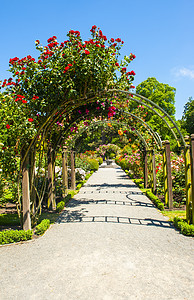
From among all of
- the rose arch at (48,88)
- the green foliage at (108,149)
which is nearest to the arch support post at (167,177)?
the rose arch at (48,88)

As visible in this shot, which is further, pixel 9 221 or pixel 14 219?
pixel 14 219

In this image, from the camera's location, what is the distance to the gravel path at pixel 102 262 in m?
2.57

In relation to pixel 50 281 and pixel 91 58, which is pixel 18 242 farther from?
pixel 91 58

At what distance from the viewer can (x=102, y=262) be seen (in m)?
3.26

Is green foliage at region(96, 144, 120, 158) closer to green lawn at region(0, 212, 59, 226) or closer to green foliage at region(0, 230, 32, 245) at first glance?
green lawn at region(0, 212, 59, 226)

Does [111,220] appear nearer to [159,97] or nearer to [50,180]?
[50,180]

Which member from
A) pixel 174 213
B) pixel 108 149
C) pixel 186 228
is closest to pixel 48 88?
pixel 186 228

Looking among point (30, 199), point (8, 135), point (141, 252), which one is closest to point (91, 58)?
point (8, 135)

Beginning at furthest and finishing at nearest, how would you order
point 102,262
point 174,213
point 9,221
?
1. point 174,213
2. point 9,221
3. point 102,262

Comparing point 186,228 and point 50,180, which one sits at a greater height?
point 50,180

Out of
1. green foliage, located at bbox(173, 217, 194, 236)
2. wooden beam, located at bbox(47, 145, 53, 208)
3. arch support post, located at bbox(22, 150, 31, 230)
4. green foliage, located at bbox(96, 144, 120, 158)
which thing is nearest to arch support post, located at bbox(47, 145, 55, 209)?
wooden beam, located at bbox(47, 145, 53, 208)

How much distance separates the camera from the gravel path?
8.44ft

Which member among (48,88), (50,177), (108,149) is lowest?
(50,177)

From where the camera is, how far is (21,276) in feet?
9.70
